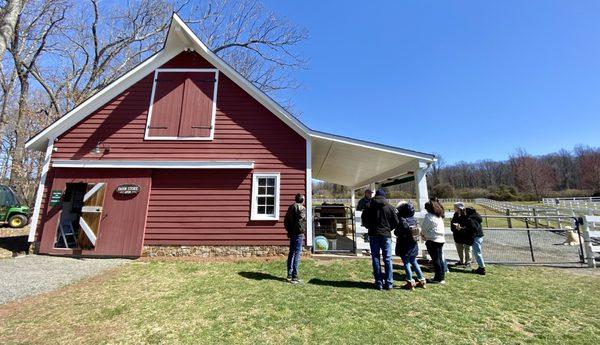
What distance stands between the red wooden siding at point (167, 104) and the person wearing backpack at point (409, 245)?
23.5 feet

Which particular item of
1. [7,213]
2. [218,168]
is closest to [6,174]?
[7,213]

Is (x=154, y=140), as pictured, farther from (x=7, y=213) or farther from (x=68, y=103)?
(x=68, y=103)

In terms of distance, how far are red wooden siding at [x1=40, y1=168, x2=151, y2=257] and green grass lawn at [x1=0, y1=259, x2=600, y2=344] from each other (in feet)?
6.28

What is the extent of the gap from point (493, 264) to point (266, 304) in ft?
21.5

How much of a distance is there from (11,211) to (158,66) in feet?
41.6

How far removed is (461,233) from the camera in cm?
703

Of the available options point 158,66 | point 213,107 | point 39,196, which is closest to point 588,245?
point 213,107

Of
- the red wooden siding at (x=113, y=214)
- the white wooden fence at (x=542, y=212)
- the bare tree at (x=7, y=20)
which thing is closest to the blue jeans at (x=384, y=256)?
the red wooden siding at (x=113, y=214)

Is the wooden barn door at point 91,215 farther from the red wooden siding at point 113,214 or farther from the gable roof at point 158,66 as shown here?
the gable roof at point 158,66

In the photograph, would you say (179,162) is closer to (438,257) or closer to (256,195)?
(256,195)

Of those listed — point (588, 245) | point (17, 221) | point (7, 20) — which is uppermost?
point (7, 20)

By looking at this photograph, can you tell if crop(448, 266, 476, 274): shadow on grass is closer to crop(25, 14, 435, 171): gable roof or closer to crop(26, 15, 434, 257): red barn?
crop(26, 15, 434, 257): red barn

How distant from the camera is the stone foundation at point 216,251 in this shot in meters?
8.33

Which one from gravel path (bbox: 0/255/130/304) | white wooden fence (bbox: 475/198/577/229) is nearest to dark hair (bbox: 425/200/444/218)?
gravel path (bbox: 0/255/130/304)
